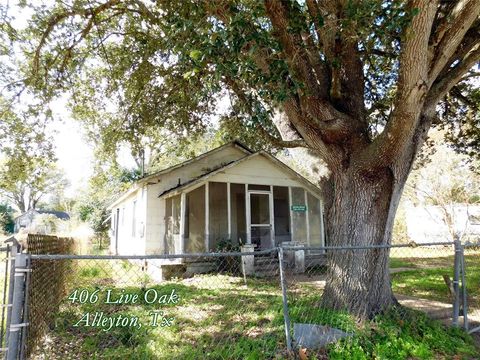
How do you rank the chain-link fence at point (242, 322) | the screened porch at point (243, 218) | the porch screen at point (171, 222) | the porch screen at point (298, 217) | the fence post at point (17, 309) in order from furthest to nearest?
the porch screen at point (298, 217), the porch screen at point (171, 222), the screened porch at point (243, 218), the chain-link fence at point (242, 322), the fence post at point (17, 309)

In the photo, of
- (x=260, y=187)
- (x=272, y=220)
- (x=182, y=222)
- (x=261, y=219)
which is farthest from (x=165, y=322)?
(x=260, y=187)

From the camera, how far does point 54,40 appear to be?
857cm

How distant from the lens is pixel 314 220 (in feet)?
47.0

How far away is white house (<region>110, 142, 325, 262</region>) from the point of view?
12867 millimetres

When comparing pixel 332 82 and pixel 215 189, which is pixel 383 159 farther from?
pixel 215 189

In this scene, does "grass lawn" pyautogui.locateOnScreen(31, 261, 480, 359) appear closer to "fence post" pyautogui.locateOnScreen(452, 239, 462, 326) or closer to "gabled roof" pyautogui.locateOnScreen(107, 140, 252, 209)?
"fence post" pyautogui.locateOnScreen(452, 239, 462, 326)

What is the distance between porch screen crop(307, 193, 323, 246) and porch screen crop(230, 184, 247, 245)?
2814mm

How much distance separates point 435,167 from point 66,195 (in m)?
57.8

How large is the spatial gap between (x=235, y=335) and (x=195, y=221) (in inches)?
320

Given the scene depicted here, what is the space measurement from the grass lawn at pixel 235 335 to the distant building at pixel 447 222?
54.4ft

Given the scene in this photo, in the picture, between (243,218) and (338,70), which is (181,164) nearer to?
(243,218)

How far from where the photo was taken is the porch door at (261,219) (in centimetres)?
1339

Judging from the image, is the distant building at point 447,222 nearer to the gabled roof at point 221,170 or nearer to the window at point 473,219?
the window at point 473,219

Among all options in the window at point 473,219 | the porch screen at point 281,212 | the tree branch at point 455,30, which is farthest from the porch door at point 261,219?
the window at point 473,219
